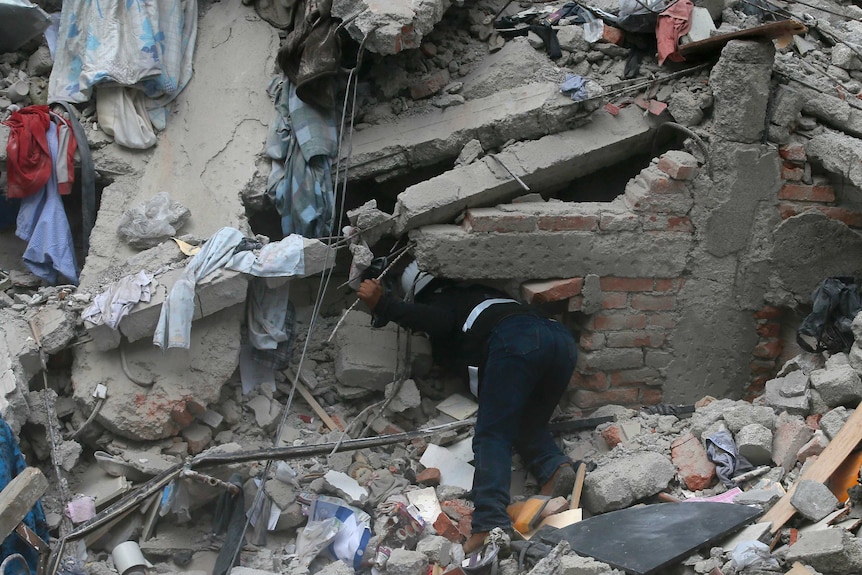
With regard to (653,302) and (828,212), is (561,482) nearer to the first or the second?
(653,302)

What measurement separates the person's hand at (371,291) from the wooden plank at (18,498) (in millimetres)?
2230

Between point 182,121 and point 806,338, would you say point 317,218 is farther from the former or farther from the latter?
point 806,338

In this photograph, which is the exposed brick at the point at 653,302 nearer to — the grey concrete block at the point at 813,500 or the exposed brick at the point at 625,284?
the exposed brick at the point at 625,284

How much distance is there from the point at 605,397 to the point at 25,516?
133 inches

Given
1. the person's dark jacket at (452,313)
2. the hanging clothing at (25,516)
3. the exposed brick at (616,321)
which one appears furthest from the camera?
the exposed brick at (616,321)

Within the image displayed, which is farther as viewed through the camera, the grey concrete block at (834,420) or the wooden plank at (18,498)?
the grey concrete block at (834,420)

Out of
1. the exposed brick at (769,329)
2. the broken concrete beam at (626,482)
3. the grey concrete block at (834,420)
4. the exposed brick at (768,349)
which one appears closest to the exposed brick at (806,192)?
the exposed brick at (769,329)

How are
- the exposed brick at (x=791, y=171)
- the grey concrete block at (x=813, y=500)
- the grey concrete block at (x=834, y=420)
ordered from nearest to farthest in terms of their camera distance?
the grey concrete block at (x=813, y=500) → the grey concrete block at (x=834, y=420) → the exposed brick at (x=791, y=171)

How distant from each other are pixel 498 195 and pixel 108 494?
2730 millimetres

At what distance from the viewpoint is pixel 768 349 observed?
6.04 metres

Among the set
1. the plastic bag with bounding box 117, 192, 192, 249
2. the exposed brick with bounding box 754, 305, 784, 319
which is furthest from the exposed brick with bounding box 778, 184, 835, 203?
the plastic bag with bounding box 117, 192, 192, 249

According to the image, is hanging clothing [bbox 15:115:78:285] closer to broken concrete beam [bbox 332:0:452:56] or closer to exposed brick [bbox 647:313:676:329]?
broken concrete beam [bbox 332:0:452:56]

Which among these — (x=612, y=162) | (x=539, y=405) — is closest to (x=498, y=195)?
(x=612, y=162)

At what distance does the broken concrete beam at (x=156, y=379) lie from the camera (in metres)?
5.17
